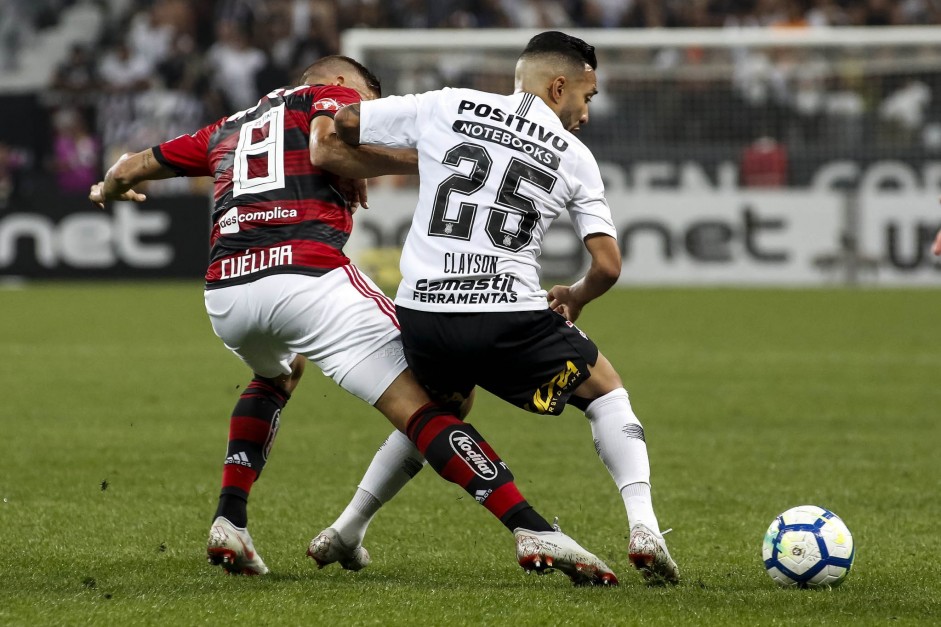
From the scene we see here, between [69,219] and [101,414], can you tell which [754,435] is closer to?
[101,414]

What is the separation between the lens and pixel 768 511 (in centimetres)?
612

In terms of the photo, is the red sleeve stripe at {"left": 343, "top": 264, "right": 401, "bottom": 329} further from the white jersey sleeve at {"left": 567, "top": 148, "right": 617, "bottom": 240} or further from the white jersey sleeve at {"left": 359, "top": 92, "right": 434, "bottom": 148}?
the white jersey sleeve at {"left": 567, "top": 148, "right": 617, "bottom": 240}

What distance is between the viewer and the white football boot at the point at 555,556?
4332 mm

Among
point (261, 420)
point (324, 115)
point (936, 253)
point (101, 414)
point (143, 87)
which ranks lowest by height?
point (101, 414)

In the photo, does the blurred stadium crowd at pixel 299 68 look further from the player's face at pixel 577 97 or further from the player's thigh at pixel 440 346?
the player's thigh at pixel 440 346

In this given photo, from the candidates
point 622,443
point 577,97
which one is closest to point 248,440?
point 622,443

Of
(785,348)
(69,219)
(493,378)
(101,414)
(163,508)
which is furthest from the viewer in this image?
(69,219)

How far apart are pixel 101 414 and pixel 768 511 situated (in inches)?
183

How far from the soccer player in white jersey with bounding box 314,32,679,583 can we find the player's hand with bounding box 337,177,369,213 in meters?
0.30

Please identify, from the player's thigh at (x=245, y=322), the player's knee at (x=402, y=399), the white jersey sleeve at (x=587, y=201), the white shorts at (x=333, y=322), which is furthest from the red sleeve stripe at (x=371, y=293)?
the white jersey sleeve at (x=587, y=201)

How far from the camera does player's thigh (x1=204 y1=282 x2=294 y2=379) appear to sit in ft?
15.4

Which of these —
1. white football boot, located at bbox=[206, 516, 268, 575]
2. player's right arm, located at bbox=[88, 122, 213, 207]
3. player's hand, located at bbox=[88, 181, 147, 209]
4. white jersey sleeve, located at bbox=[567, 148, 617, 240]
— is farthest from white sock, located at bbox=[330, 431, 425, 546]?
player's hand, located at bbox=[88, 181, 147, 209]

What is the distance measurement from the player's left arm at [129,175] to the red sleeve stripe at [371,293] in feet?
2.81

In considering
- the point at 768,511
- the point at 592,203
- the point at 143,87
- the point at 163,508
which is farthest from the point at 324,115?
the point at 143,87
